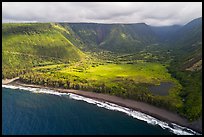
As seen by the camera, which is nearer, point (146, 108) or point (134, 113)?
point (134, 113)

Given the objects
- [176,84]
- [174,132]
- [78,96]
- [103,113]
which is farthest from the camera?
[176,84]

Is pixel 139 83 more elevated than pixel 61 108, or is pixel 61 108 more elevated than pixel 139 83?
pixel 139 83

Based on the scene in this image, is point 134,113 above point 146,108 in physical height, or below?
below

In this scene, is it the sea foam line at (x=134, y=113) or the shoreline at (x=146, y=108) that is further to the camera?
the shoreline at (x=146, y=108)

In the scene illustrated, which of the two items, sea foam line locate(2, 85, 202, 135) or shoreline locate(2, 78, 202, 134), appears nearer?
sea foam line locate(2, 85, 202, 135)

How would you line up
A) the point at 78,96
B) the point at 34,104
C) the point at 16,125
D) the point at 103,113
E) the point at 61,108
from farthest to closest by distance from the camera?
the point at 78,96 → the point at 34,104 → the point at 61,108 → the point at 103,113 → the point at 16,125

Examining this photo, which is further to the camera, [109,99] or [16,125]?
[109,99]

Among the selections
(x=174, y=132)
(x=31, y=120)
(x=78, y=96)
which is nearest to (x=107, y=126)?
(x=174, y=132)

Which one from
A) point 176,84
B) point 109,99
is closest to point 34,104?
point 109,99

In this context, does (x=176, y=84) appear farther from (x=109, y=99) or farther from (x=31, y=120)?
(x=31, y=120)
